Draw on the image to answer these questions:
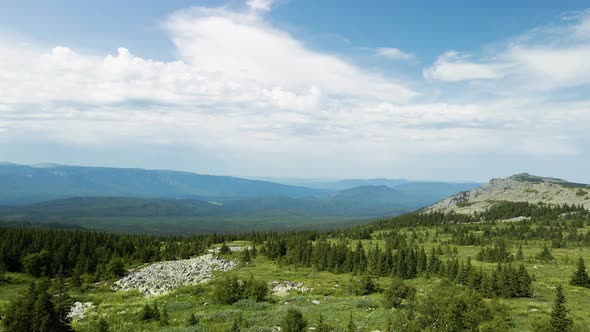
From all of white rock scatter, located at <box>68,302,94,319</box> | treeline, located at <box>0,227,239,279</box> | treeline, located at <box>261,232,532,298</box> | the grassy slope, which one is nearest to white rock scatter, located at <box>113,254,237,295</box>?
the grassy slope

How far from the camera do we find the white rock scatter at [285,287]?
52.7 m

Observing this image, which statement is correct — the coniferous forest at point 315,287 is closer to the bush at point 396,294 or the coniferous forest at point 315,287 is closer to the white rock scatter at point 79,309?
the bush at point 396,294

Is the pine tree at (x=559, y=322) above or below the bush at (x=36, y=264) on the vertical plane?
above

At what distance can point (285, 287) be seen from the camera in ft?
183

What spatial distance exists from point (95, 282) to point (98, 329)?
48234 millimetres

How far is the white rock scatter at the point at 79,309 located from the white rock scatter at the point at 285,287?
24.0 metres

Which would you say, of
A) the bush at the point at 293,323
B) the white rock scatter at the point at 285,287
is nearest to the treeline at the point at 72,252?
the white rock scatter at the point at 285,287

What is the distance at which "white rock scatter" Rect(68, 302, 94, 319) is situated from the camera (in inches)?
1609

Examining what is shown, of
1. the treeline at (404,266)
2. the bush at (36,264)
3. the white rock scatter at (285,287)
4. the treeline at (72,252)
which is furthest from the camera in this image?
the treeline at (72,252)

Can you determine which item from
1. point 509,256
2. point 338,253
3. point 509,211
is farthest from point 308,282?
point 509,211

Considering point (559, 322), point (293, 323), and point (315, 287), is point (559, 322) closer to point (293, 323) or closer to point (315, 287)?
point (293, 323)

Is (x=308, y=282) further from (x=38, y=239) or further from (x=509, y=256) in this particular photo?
(x=38, y=239)

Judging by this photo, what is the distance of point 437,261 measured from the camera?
231ft

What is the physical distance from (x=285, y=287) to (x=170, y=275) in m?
26.2
